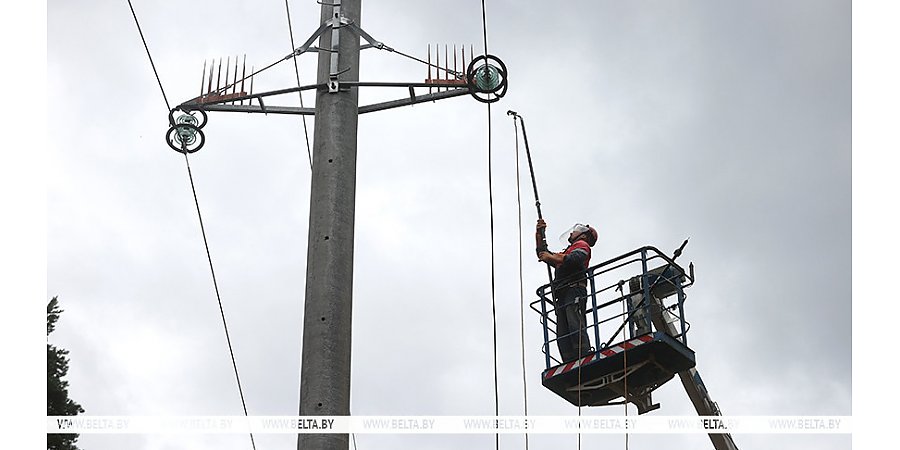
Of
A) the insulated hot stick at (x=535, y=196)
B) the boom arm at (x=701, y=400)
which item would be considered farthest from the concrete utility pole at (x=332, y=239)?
the boom arm at (x=701, y=400)

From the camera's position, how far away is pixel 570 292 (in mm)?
12078

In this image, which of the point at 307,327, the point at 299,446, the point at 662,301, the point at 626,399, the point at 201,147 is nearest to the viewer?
the point at 299,446

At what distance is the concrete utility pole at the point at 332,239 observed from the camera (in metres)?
8.06

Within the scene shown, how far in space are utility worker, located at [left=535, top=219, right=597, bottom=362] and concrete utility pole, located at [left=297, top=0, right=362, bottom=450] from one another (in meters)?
3.62

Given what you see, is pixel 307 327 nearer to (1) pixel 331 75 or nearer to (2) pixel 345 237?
(2) pixel 345 237

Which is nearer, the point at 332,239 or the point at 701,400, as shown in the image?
the point at 332,239

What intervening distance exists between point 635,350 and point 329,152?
407cm

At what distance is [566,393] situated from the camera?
1186 cm

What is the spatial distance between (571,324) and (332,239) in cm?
412

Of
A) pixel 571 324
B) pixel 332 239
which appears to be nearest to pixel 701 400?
pixel 571 324

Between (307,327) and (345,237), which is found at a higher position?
(345,237)

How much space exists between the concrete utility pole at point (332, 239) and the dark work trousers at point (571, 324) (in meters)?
3.83

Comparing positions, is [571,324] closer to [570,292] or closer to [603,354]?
[570,292]

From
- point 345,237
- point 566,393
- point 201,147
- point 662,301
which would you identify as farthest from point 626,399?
point 201,147
